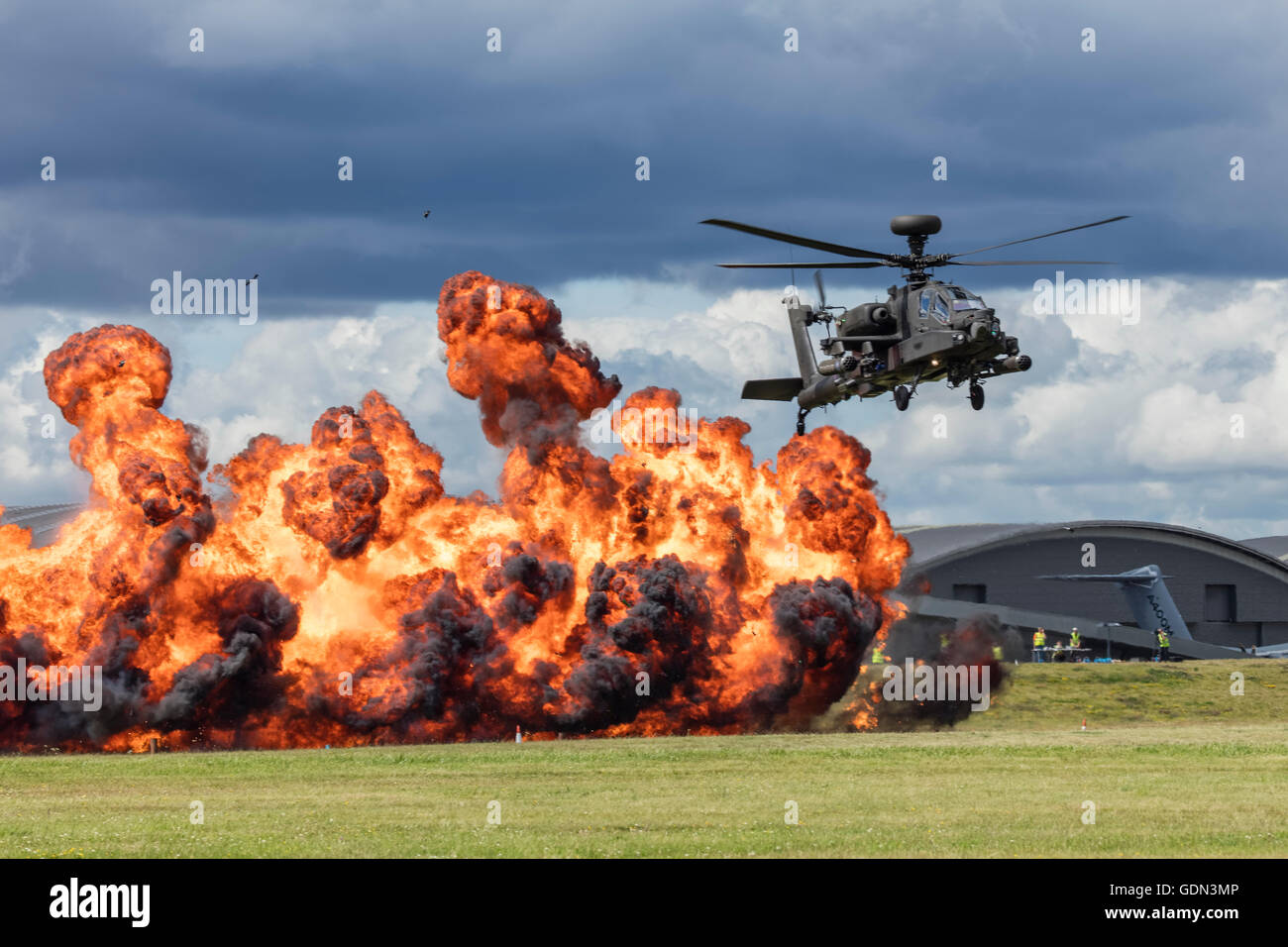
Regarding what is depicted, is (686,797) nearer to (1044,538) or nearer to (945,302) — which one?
(945,302)

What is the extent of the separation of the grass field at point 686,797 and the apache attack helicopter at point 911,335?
11.5 meters

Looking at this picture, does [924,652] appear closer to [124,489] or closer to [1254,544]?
[124,489]

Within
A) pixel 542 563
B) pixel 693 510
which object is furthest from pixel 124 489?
pixel 693 510

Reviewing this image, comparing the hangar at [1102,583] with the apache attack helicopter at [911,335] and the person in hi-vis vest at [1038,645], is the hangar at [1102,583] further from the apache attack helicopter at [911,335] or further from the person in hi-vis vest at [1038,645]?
the apache attack helicopter at [911,335]

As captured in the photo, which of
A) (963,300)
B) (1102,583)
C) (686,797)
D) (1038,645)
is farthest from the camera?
(1102,583)

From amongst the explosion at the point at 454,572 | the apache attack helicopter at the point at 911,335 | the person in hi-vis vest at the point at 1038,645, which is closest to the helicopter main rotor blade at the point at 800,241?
the apache attack helicopter at the point at 911,335

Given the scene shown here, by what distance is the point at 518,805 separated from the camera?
41.4 metres

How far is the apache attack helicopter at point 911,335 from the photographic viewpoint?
46438mm

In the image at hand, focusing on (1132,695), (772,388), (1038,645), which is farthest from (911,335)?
(1038,645)

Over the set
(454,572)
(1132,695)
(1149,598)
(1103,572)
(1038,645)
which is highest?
(454,572)

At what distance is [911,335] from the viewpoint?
49.0m

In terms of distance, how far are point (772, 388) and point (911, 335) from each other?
9.90 metres

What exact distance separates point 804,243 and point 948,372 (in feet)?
18.7

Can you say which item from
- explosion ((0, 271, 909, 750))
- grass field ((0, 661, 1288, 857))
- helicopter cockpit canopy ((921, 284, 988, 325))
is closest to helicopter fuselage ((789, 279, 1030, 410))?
helicopter cockpit canopy ((921, 284, 988, 325))
